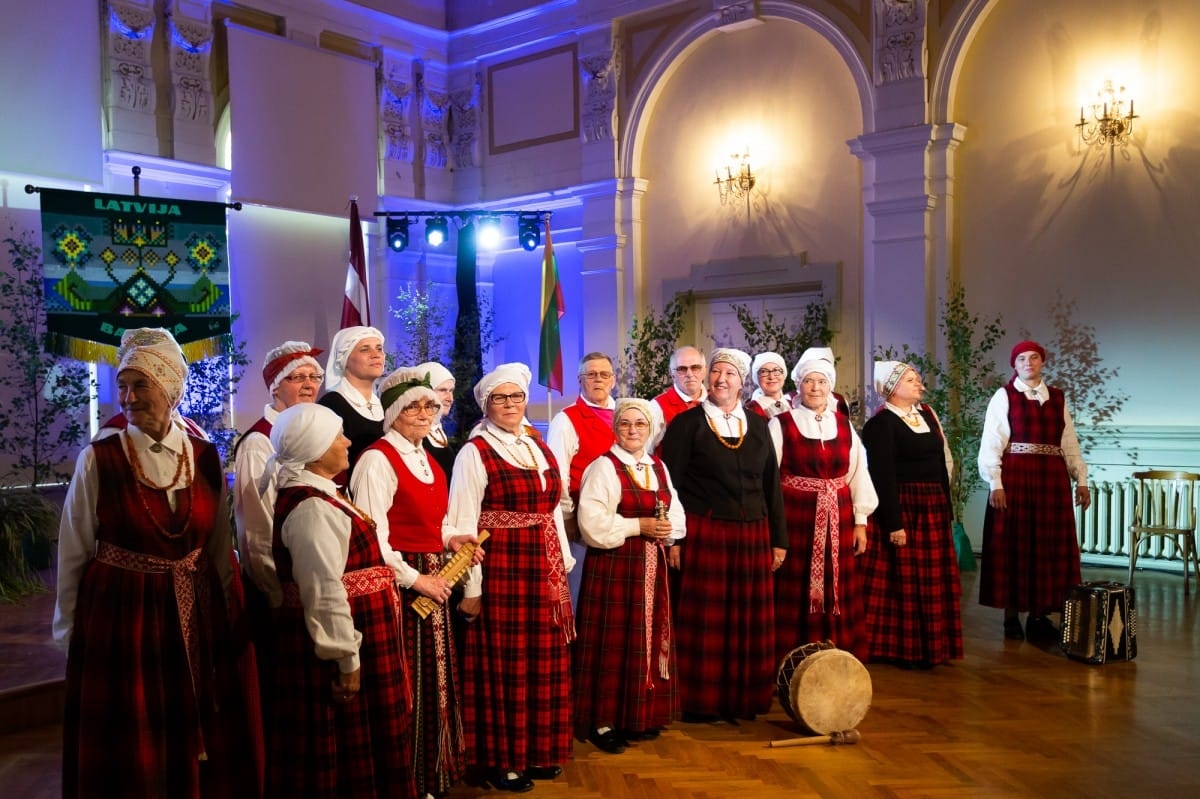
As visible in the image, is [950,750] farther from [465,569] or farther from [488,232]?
[488,232]

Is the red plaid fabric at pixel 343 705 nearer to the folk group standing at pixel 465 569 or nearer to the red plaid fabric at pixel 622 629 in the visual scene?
the folk group standing at pixel 465 569

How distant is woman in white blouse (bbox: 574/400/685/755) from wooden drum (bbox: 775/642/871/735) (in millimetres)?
528

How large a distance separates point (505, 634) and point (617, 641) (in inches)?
23.0

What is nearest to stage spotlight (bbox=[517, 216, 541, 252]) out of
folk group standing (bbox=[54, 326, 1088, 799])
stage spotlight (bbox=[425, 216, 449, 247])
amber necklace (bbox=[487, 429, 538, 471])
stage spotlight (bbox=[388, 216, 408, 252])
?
stage spotlight (bbox=[425, 216, 449, 247])

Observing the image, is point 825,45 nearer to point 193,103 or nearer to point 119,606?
point 193,103

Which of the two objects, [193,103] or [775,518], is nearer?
[775,518]

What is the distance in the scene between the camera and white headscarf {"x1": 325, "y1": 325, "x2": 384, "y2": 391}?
386cm

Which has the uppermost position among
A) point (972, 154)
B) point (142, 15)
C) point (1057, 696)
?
point (142, 15)

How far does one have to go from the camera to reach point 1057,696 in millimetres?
4598

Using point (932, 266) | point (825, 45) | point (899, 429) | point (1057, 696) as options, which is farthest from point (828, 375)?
point (825, 45)

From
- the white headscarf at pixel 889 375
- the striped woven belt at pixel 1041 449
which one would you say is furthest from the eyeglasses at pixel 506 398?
the striped woven belt at pixel 1041 449

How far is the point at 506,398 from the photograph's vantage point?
11.9 feet

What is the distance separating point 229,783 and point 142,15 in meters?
8.07

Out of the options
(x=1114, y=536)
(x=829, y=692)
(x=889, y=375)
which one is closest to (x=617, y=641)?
(x=829, y=692)
